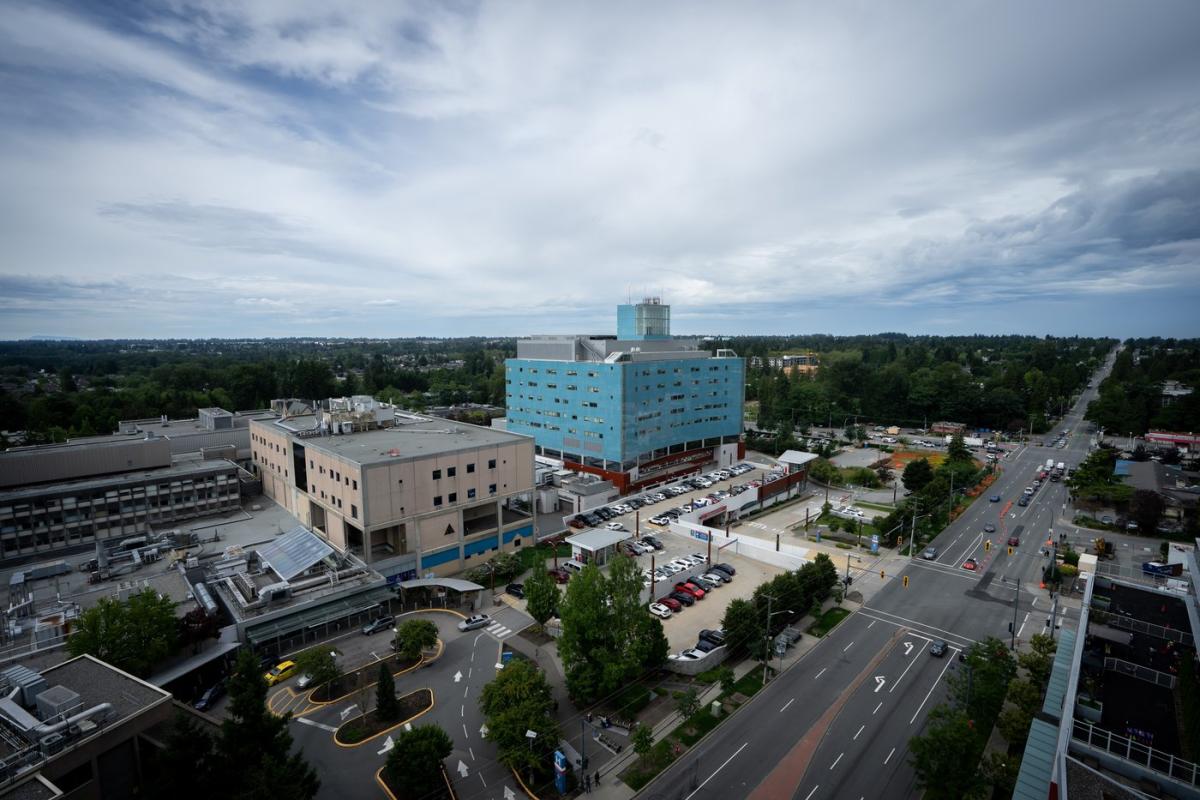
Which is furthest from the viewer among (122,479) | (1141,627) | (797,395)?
(797,395)

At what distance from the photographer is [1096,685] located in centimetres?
2250

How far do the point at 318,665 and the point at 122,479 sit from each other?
3523 centimetres

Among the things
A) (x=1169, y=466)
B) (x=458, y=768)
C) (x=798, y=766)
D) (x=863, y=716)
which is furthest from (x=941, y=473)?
(x=458, y=768)

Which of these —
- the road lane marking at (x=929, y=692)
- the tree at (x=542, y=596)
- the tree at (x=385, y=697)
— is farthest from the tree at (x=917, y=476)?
the tree at (x=385, y=697)

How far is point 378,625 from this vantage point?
38.3 m

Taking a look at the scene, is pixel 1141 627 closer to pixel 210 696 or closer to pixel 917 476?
pixel 917 476

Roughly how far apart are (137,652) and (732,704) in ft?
107

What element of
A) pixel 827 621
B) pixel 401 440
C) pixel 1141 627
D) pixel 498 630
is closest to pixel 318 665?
pixel 498 630

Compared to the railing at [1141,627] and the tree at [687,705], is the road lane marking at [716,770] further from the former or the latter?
the railing at [1141,627]

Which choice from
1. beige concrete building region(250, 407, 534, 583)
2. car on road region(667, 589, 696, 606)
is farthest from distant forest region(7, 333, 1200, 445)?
car on road region(667, 589, 696, 606)

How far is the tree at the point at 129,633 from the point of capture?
28.3 metres

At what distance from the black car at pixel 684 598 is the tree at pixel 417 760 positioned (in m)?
23.2

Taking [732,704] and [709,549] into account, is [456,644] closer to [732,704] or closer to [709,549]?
[732,704]

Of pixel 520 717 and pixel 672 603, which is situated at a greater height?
pixel 520 717
